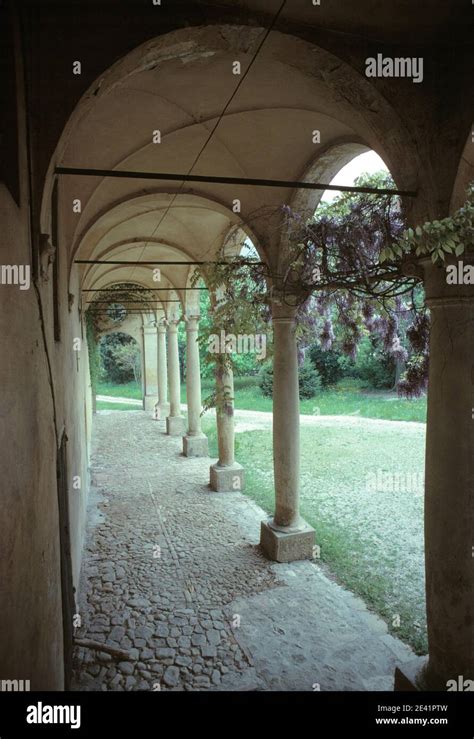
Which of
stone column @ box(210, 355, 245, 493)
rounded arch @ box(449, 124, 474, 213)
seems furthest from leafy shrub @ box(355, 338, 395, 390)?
rounded arch @ box(449, 124, 474, 213)

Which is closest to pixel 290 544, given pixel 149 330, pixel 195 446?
pixel 195 446

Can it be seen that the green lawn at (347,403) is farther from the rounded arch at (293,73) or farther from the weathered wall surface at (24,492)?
the weathered wall surface at (24,492)

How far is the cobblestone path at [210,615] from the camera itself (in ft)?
15.7

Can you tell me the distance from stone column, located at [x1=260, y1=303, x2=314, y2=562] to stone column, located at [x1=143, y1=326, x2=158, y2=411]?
1874cm

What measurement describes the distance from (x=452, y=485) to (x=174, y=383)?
14.7m

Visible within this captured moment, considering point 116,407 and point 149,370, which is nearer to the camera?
point 149,370

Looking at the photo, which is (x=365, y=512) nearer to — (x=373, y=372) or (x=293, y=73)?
(x=293, y=73)

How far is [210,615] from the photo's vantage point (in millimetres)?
5859

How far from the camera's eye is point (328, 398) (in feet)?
89.0

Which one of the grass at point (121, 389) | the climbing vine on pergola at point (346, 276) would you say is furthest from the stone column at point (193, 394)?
the grass at point (121, 389)

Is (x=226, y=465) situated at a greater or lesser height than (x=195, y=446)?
greater

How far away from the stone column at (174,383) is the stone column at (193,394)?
3.56 meters
